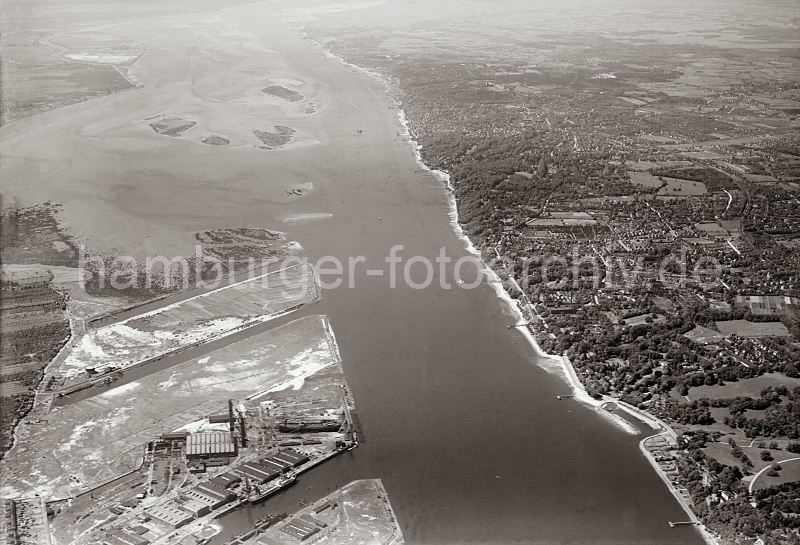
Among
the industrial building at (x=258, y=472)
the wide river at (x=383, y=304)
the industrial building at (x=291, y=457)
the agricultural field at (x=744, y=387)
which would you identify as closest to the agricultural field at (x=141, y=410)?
the wide river at (x=383, y=304)

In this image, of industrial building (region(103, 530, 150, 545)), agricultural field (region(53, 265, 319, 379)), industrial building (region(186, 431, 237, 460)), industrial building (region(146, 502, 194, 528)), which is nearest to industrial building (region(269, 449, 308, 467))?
industrial building (region(186, 431, 237, 460))

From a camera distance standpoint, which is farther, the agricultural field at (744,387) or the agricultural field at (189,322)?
the agricultural field at (189,322)

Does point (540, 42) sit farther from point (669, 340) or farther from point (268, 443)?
point (268, 443)

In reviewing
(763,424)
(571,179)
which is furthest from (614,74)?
(763,424)

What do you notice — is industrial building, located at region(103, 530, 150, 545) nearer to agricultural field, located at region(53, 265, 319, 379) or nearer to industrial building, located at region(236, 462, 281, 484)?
industrial building, located at region(236, 462, 281, 484)

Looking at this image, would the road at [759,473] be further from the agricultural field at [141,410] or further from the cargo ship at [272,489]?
the agricultural field at [141,410]

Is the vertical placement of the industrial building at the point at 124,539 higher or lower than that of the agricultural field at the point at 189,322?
lower
